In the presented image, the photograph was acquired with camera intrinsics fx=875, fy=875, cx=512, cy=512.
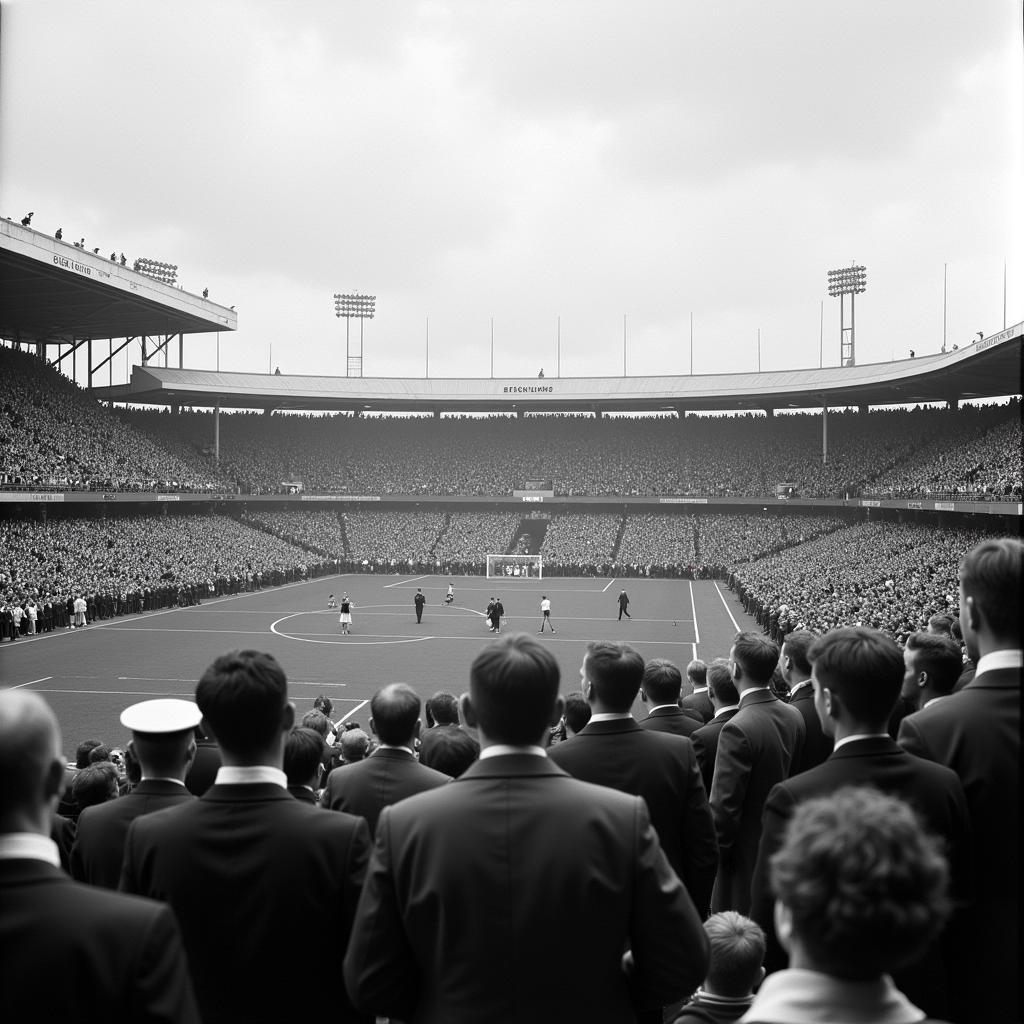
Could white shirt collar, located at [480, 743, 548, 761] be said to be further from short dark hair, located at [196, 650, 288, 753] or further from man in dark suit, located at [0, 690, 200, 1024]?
man in dark suit, located at [0, 690, 200, 1024]

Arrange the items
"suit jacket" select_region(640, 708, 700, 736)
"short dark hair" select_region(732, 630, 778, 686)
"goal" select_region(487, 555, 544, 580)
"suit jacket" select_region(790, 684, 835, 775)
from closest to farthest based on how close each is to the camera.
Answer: "short dark hair" select_region(732, 630, 778, 686) < "suit jacket" select_region(790, 684, 835, 775) < "suit jacket" select_region(640, 708, 700, 736) < "goal" select_region(487, 555, 544, 580)

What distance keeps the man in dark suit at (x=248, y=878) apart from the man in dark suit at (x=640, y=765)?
1582 mm

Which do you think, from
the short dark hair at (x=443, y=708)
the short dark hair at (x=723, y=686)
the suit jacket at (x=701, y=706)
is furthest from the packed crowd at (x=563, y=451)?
the short dark hair at (x=443, y=708)

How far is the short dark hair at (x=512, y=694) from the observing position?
3.09 m

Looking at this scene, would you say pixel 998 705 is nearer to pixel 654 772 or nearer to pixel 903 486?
pixel 654 772

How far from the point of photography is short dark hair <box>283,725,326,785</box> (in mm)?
5352

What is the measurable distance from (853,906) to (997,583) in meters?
2.15

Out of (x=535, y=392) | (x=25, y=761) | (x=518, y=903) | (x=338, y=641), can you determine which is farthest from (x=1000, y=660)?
(x=535, y=392)

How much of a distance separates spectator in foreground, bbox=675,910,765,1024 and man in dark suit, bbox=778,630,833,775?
9.83ft

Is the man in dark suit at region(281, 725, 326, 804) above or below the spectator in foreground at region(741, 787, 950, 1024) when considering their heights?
below

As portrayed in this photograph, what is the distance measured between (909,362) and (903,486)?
9.54 m

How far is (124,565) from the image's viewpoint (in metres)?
42.5

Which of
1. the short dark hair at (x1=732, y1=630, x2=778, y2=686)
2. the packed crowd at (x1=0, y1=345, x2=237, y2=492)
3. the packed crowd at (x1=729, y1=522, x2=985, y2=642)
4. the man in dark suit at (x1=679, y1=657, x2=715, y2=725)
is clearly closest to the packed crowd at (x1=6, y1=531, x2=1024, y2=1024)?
the short dark hair at (x1=732, y1=630, x2=778, y2=686)

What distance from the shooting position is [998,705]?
3.62m
